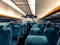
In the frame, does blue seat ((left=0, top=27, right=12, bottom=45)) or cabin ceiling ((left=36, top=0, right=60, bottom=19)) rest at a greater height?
cabin ceiling ((left=36, top=0, right=60, bottom=19))

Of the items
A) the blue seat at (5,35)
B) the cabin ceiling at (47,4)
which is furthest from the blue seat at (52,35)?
the cabin ceiling at (47,4)

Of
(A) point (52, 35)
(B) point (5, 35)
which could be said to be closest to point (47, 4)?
(B) point (5, 35)

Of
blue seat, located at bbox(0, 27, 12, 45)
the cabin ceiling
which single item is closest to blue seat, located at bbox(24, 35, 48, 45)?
blue seat, located at bbox(0, 27, 12, 45)

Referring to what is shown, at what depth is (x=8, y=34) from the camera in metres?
6.61

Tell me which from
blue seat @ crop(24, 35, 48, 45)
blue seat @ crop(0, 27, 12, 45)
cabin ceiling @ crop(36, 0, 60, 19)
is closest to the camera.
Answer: blue seat @ crop(24, 35, 48, 45)

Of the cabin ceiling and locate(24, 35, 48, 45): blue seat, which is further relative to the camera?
the cabin ceiling

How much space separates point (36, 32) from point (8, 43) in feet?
5.65

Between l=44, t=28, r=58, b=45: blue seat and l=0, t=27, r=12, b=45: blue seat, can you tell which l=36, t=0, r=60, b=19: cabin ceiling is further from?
l=0, t=27, r=12, b=45: blue seat

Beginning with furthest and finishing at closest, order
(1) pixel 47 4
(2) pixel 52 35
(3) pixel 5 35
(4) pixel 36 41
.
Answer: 1. (1) pixel 47 4
2. (3) pixel 5 35
3. (2) pixel 52 35
4. (4) pixel 36 41

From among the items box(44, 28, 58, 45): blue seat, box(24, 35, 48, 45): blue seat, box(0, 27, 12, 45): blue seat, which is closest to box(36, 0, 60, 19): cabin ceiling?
box(44, 28, 58, 45): blue seat

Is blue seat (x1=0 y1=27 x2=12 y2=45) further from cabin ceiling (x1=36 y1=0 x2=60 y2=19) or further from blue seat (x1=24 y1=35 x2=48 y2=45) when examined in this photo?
blue seat (x1=24 y1=35 x2=48 y2=45)

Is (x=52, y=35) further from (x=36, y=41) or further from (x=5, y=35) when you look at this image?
(x=36, y=41)

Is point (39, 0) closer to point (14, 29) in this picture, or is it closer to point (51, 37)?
point (14, 29)

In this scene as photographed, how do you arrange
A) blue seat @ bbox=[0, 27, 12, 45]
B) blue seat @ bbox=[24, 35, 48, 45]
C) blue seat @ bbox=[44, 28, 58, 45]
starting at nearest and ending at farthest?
1. blue seat @ bbox=[24, 35, 48, 45]
2. blue seat @ bbox=[44, 28, 58, 45]
3. blue seat @ bbox=[0, 27, 12, 45]
